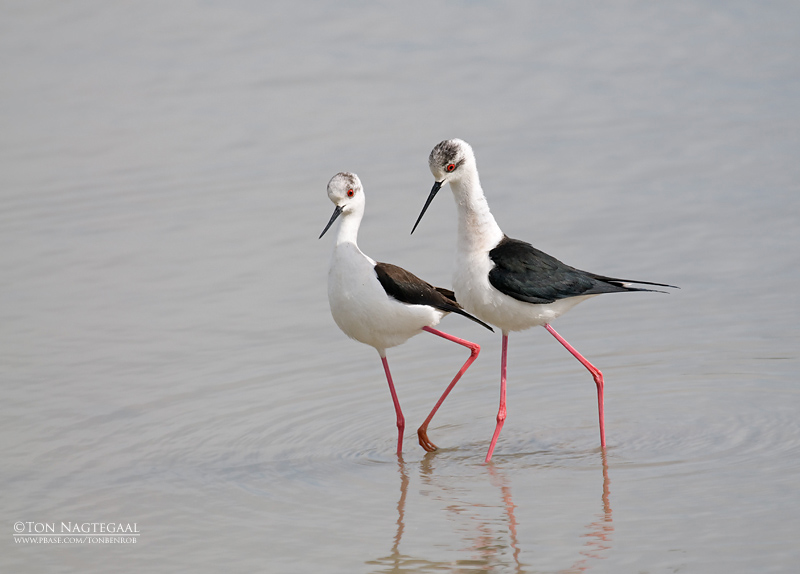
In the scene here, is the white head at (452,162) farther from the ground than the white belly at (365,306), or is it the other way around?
the white head at (452,162)

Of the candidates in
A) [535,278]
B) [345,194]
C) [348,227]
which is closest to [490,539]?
[535,278]

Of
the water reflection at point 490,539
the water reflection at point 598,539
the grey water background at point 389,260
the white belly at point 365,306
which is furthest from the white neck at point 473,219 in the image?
the water reflection at point 598,539

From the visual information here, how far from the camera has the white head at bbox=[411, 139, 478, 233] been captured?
22.5 feet

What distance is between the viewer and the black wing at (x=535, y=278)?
6.67m

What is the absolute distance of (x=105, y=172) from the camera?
487 inches

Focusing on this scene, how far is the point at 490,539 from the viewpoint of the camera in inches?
222

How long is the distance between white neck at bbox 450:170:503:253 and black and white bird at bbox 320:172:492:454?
43cm

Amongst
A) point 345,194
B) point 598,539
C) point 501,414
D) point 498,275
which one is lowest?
point 598,539

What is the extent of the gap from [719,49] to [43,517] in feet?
35.5

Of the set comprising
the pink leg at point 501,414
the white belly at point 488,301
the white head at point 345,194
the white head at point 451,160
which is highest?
the white head at point 451,160

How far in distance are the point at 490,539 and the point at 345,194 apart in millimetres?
2425

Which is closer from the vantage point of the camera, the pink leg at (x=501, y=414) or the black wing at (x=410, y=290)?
the pink leg at (x=501, y=414)

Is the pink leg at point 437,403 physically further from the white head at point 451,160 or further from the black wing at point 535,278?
the white head at point 451,160

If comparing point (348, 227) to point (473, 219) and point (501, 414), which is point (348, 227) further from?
point (501, 414)
